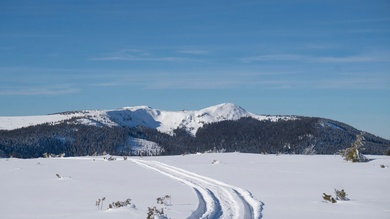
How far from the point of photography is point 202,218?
11.2 m

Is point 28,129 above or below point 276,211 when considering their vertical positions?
above

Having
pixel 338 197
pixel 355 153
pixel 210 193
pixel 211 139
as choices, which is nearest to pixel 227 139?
pixel 211 139

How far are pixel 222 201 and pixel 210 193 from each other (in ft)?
6.41

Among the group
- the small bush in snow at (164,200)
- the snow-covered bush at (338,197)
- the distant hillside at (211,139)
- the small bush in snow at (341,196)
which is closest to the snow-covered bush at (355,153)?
the snow-covered bush at (338,197)

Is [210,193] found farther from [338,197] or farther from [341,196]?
[341,196]

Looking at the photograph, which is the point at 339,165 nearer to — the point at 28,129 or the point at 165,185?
the point at 165,185

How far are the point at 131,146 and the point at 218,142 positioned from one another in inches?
1335

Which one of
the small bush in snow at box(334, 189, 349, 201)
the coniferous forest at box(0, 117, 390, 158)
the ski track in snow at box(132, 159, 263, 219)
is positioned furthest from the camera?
the coniferous forest at box(0, 117, 390, 158)

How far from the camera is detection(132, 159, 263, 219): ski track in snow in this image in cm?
1183

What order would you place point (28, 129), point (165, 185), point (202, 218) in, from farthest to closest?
point (28, 129) < point (165, 185) < point (202, 218)

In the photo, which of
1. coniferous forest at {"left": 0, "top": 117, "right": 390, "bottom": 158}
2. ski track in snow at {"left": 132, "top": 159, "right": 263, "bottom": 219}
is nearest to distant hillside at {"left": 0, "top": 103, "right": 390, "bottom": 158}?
coniferous forest at {"left": 0, "top": 117, "right": 390, "bottom": 158}

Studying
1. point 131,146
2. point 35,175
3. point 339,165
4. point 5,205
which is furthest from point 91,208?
point 131,146

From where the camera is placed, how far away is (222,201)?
46.0 feet

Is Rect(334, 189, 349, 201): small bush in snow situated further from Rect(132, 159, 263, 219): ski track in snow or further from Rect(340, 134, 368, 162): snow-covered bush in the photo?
Rect(340, 134, 368, 162): snow-covered bush
